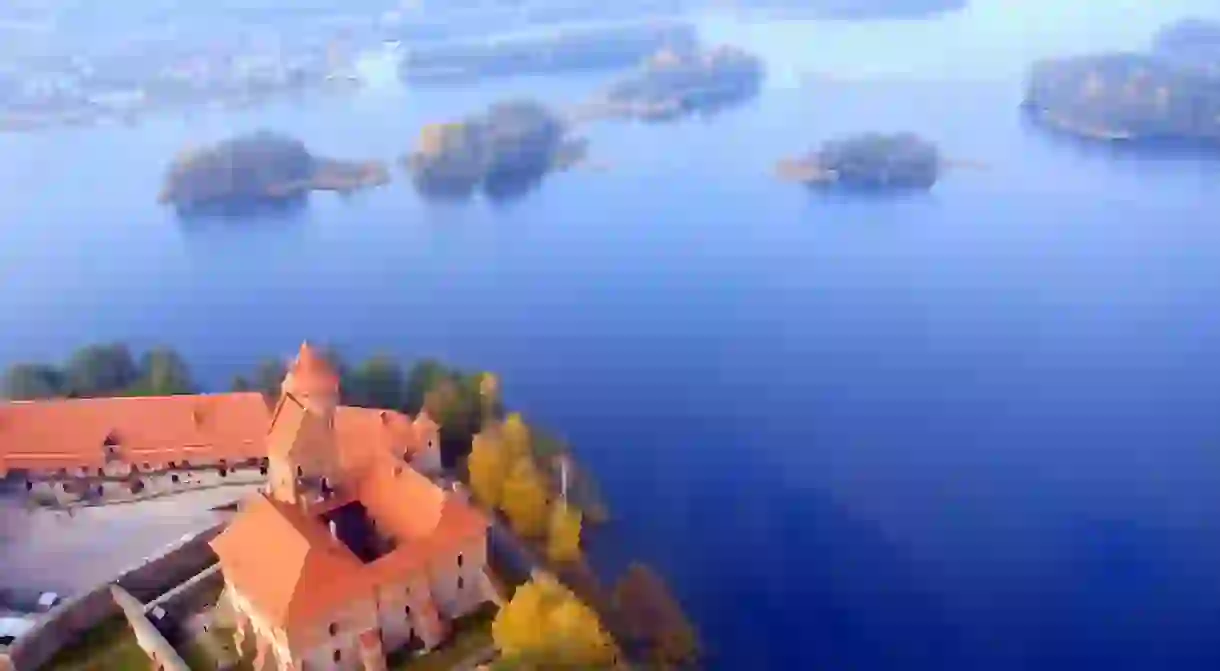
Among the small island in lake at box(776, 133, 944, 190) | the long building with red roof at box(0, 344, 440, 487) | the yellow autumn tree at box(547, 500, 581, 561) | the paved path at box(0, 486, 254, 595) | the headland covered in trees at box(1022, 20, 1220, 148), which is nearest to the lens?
the paved path at box(0, 486, 254, 595)

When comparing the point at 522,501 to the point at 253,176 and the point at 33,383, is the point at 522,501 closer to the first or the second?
the point at 33,383

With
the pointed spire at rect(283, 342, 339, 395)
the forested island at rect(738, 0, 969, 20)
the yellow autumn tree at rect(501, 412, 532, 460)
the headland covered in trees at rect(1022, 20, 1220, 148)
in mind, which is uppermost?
the forested island at rect(738, 0, 969, 20)

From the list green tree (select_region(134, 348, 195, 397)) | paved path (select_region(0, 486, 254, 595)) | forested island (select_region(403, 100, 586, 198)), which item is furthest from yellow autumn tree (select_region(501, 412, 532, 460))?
forested island (select_region(403, 100, 586, 198))

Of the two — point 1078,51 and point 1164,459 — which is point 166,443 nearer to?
point 1164,459

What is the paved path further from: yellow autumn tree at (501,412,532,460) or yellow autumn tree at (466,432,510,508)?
yellow autumn tree at (501,412,532,460)

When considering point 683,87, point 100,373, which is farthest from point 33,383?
point 683,87
